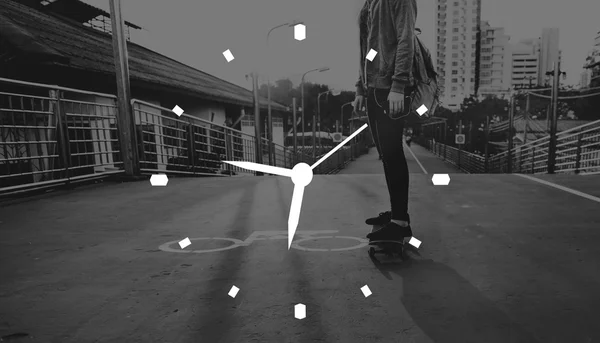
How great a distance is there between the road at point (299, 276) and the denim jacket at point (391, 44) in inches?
41.6

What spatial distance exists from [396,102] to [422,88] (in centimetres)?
29

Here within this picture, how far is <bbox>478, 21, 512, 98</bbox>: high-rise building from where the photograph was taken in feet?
536

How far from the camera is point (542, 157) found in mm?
20828

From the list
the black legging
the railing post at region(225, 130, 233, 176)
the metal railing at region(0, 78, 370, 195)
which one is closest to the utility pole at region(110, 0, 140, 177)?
the metal railing at region(0, 78, 370, 195)

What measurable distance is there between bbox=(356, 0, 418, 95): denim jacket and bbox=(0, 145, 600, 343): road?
3.47ft

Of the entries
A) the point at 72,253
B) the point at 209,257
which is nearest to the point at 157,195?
the point at 72,253

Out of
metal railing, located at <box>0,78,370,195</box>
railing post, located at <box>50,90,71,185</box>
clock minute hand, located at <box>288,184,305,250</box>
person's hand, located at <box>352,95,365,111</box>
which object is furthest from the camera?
railing post, located at <box>50,90,71,185</box>

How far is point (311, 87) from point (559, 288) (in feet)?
338

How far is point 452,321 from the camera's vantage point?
1.69 m

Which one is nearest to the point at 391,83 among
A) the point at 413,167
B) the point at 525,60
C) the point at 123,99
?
the point at 123,99

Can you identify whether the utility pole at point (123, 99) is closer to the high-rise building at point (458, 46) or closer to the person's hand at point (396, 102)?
the person's hand at point (396, 102)

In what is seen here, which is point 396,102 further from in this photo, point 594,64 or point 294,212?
point 594,64

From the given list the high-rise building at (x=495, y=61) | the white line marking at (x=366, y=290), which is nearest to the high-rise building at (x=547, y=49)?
the high-rise building at (x=495, y=61)

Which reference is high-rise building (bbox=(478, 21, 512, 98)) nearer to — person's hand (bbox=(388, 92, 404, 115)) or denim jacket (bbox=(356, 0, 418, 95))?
denim jacket (bbox=(356, 0, 418, 95))
